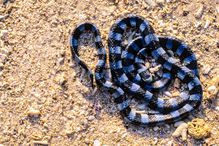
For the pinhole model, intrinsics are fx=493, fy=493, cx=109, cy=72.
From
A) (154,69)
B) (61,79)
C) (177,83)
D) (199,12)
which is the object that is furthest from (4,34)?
(199,12)

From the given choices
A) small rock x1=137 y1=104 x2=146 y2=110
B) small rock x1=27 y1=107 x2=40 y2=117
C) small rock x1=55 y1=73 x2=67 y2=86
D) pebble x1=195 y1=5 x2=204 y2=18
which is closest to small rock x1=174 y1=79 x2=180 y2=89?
small rock x1=137 y1=104 x2=146 y2=110

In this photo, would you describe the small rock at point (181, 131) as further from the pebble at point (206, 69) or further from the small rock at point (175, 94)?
the pebble at point (206, 69)

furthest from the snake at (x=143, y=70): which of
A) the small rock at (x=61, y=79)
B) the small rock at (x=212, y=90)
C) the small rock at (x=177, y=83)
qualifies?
the small rock at (x=61, y=79)

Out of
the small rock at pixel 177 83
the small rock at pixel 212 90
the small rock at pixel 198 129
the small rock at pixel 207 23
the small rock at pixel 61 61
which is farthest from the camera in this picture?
the small rock at pixel 207 23

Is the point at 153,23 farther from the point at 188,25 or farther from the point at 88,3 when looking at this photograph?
the point at 88,3

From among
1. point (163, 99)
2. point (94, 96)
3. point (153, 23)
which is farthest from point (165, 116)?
point (153, 23)

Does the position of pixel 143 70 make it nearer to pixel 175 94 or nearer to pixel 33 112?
pixel 175 94
